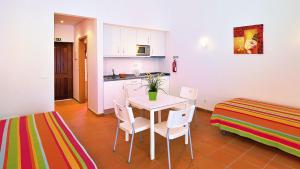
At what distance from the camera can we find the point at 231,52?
4.20 metres

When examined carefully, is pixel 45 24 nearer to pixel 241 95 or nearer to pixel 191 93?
pixel 191 93

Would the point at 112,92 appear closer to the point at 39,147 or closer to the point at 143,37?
the point at 143,37

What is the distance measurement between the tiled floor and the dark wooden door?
107 inches

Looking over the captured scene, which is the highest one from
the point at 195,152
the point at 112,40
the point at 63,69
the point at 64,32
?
the point at 64,32

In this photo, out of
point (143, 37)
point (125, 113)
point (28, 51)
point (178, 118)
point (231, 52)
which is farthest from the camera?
point (143, 37)

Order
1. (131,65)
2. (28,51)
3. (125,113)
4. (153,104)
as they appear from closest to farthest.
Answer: (125,113) < (153,104) < (28,51) < (131,65)

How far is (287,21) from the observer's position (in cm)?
337

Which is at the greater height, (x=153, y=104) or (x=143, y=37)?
(x=143, y=37)

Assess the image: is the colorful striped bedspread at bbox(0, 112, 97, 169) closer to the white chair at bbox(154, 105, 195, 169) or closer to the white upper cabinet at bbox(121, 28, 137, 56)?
the white chair at bbox(154, 105, 195, 169)

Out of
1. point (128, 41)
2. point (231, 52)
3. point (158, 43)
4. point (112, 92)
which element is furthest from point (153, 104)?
point (158, 43)

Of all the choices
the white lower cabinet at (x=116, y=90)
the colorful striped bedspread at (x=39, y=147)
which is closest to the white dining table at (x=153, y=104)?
the colorful striped bedspread at (x=39, y=147)

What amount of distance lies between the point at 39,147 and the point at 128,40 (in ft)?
12.1

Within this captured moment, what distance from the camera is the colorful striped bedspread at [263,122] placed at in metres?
2.58

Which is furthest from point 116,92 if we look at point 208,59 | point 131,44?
point 208,59
